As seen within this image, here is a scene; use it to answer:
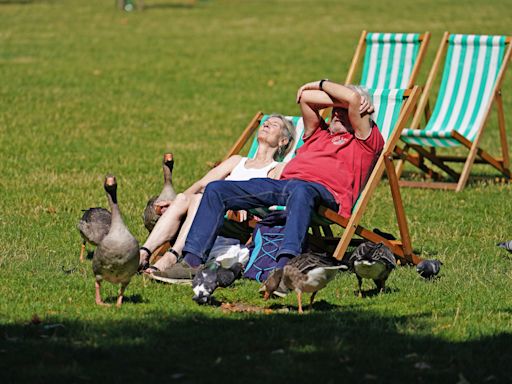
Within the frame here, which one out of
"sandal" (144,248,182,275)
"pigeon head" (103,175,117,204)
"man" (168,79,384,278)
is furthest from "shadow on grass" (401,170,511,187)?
"pigeon head" (103,175,117,204)

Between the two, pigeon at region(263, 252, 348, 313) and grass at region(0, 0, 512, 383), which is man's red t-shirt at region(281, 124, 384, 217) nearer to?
grass at region(0, 0, 512, 383)

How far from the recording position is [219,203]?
673 cm

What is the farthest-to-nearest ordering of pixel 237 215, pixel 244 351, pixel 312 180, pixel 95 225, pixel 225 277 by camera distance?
pixel 237 215 → pixel 312 180 → pixel 95 225 → pixel 225 277 → pixel 244 351

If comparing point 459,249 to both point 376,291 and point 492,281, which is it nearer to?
point 492,281

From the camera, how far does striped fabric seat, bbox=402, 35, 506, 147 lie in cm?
1106

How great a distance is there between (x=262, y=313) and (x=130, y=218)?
306 centimetres

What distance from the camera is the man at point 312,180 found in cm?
655

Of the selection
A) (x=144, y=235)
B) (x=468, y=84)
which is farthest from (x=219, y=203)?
(x=468, y=84)

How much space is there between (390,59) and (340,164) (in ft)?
14.1

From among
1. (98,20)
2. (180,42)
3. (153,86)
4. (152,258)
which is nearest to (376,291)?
(152,258)

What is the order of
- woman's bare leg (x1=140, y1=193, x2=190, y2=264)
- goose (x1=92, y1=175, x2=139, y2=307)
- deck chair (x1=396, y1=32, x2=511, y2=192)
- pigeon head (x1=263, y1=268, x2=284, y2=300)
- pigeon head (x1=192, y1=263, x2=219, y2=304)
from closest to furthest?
goose (x1=92, y1=175, x2=139, y2=307)
pigeon head (x1=192, y1=263, x2=219, y2=304)
pigeon head (x1=263, y1=268, x2=284, y2=300)
woman's bare leg (x1=140, y1=193, x2=190, y2=264)
deck chair (x1=396, y1=32, x2=511, y2=192)

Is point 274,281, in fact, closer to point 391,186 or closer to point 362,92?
point 391,186

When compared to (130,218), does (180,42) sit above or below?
above

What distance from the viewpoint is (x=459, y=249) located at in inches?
306
